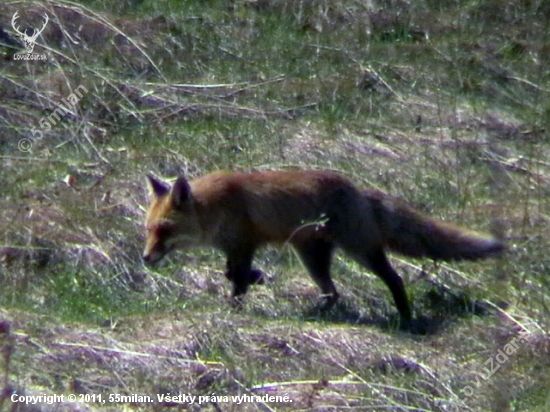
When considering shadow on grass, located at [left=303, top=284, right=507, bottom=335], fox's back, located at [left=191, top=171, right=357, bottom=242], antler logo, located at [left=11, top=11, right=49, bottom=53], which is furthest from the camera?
antler logo, located at [left=11, top=11, right=49, bottom=53]

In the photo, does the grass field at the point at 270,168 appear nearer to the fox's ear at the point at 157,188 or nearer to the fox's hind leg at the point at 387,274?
the fox's hind leg at the point at 387,274

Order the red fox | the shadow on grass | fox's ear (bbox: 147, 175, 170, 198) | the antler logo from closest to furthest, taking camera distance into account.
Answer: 1. the shadow on grass
2. the red fox
3. fox's ear (bbox: 147, 175, 170, 198)
4. the antler logo

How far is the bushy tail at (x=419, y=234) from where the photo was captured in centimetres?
812

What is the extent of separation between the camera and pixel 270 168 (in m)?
10.1

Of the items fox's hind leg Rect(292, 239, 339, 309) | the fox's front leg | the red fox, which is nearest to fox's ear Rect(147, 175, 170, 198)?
→ the red fox

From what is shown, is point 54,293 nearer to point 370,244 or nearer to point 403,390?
point 370,244

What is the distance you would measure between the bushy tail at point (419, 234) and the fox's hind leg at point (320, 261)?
42 centimetres

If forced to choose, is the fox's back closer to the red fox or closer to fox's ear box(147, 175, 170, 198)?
the red fox

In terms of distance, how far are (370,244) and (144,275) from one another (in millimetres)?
1642

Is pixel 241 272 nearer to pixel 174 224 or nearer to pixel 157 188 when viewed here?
pixel 174 224

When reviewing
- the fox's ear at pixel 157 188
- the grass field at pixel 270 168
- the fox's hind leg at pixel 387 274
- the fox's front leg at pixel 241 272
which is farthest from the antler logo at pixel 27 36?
the fox's hind leg at pixel 387 274

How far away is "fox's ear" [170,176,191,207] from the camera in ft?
27.1

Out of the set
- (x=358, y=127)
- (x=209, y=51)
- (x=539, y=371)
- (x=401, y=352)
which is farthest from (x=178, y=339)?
(x=209, y=51)

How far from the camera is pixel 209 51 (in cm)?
1292
